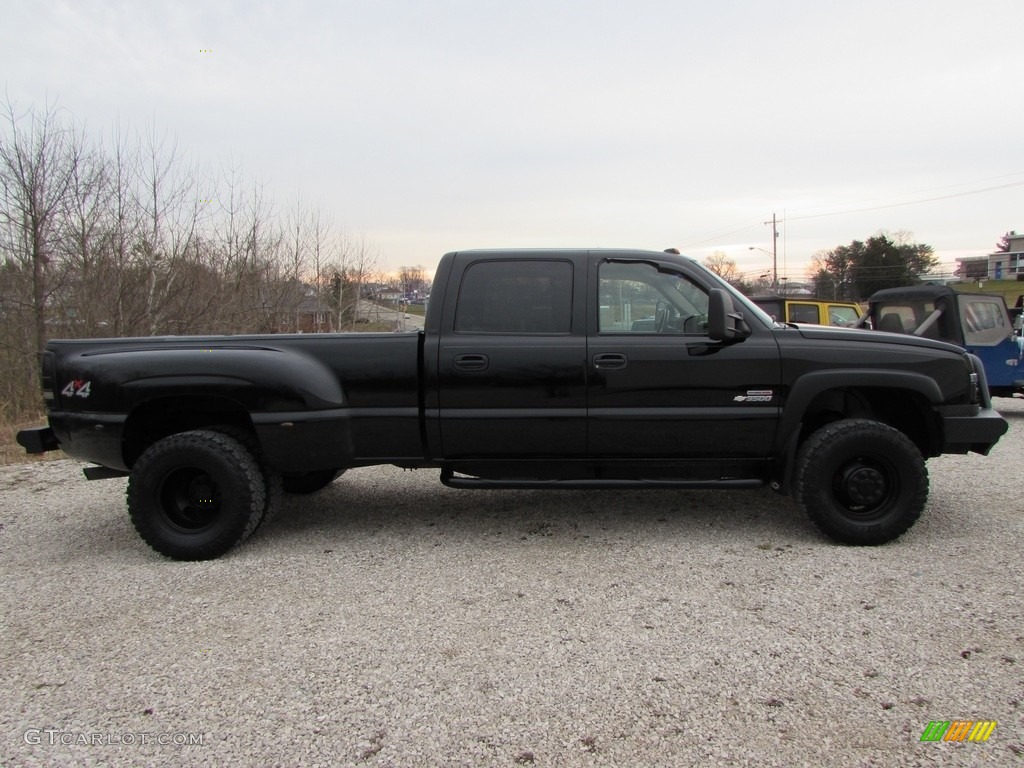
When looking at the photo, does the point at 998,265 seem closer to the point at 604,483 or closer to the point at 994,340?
the point at 994,340

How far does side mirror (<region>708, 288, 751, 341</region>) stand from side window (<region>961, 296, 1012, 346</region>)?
6.91m

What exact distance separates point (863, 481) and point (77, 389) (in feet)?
15.5

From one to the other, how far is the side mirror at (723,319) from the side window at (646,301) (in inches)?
6.5

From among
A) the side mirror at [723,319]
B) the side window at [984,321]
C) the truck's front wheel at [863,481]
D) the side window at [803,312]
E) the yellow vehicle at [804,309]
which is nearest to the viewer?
the side mirror at [723,319]

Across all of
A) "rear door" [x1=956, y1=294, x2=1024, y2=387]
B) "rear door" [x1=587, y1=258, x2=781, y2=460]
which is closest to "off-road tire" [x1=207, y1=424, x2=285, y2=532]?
"rear door" [x1=587, y1=258, x2=781, y2=460]

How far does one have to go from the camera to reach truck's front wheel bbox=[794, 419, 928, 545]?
12.7 feet

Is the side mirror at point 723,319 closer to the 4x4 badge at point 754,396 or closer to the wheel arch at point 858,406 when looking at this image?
the 4x4 badge at point 754,396

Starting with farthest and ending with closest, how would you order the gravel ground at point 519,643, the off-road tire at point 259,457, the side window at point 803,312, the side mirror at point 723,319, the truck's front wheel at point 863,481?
the side window at point 803,312 → the off-road tire at point 259,457 → the truck's front wheel at point 863,481 → the side mirror at point 723,319 → the gravel ground at point 519,643

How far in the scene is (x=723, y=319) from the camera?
3.76 metres

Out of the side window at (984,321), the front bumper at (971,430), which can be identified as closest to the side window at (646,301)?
the front bumper at (971,430)

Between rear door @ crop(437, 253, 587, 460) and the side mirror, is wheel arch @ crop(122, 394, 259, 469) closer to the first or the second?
rear door @ crop(437, 253, 587, 460)

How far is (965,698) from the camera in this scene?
2395 mm

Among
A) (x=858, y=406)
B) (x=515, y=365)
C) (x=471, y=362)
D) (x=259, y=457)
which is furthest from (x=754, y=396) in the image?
(x=259, y=457)

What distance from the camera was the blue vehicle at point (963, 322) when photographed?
866 centimetres
